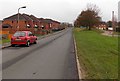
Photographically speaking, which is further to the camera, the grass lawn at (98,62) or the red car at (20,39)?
the red car at (20,39)

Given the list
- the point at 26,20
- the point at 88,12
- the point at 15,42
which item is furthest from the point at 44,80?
the point at 26,20

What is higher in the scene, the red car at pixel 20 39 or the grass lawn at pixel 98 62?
the red car at pixel 20 39

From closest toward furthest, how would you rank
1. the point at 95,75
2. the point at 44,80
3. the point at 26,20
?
the point at 44,80 → the point at 95,75 → the point at 26,20

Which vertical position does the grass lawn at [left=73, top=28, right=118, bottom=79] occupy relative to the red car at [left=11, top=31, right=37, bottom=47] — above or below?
below

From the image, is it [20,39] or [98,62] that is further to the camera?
[20,39]

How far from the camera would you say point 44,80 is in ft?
26.6

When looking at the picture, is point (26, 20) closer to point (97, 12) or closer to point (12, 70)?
point (97, 12)

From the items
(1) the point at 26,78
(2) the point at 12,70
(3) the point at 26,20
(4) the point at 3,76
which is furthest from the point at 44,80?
(3) the point at 26,20

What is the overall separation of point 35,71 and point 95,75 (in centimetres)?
243

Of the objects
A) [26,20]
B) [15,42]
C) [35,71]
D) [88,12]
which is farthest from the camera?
[26,20]

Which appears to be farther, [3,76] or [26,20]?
[26,20]

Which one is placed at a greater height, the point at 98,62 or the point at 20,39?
the point at 20,39

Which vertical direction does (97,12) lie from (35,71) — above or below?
above

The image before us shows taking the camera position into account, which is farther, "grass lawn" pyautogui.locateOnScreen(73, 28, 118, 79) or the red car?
the red car
